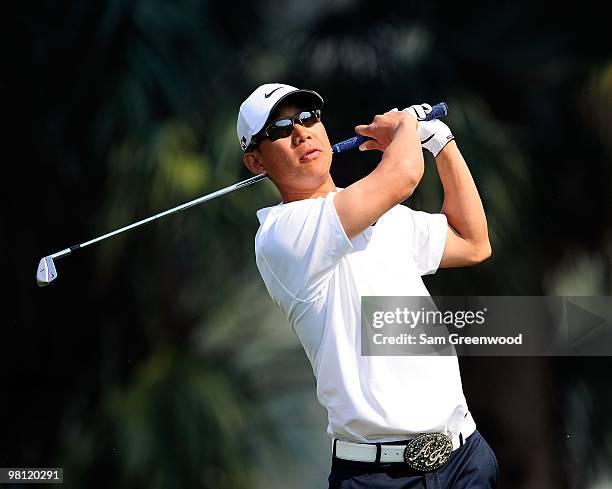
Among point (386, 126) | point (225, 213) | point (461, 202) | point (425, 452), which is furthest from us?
point (225, 213)

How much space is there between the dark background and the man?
1529 millimetres

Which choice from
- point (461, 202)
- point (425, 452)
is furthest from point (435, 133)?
point (425, 452)

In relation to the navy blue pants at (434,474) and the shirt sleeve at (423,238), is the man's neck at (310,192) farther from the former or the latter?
the navy blue pants at (434,474)

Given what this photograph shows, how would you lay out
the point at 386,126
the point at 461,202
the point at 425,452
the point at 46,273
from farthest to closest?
the point at 46,273 < the point at 461,202 < the point at 386,126 < the point at 425,452

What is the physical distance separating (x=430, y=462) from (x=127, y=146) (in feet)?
6.91

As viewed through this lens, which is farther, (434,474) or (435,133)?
(435,133)

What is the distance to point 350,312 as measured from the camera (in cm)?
187

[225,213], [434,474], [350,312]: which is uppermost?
[225,213]

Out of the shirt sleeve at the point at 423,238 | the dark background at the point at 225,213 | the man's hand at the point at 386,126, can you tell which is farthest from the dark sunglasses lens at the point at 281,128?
the dark background at the point at 225,213

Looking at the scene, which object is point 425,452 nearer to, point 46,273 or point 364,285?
point 364,285

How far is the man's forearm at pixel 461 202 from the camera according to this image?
81.4 inches

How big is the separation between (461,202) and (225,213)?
1686mm

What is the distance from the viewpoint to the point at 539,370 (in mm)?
3588

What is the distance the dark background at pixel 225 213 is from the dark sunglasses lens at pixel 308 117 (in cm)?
151
